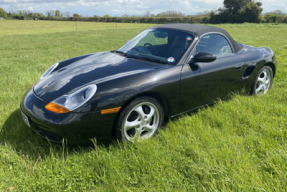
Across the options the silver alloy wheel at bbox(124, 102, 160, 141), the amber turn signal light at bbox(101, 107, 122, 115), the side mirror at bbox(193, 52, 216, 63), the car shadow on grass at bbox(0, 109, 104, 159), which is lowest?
the car shadow on grass at bbox(0, 109, 104, 159)

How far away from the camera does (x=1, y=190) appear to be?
74.2 inches

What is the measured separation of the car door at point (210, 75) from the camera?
2.91 metres

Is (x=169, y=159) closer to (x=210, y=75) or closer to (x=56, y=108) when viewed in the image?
(x=56, y=108)

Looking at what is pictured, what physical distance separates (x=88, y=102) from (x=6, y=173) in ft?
3.20

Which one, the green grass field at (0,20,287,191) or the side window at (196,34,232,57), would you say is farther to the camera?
the side window at (196,34,232,57)

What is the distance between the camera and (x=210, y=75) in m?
3.10

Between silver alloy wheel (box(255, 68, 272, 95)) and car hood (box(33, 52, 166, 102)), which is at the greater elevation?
car hood (box(33, 52, 166, 102))

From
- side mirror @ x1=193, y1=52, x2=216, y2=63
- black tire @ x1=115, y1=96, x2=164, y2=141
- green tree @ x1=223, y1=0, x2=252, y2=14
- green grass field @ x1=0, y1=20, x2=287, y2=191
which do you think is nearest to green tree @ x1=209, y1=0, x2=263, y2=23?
green tree @ x1=223, y1=0, x2=252, y2=14

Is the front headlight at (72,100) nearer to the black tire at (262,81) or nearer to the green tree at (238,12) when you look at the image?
the black tire at (262,81)

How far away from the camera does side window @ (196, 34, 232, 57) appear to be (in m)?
3.19

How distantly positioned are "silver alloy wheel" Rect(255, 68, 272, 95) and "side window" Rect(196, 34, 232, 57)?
3.03 feet

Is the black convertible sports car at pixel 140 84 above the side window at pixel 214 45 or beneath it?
beneath

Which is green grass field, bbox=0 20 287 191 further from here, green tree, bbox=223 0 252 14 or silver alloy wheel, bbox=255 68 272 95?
green tree, bbox=223 0 252 14

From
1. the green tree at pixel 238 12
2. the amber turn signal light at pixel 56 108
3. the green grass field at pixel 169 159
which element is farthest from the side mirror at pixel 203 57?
the green tree at pixel 238 12
